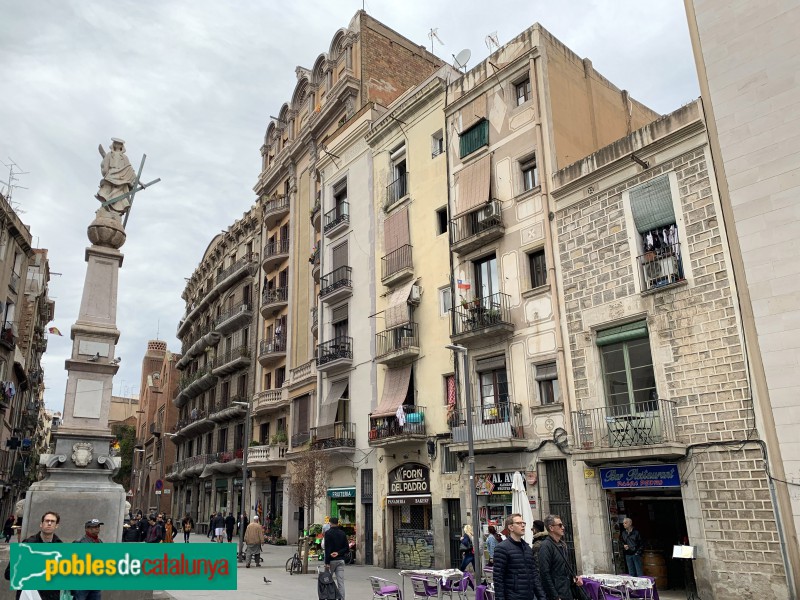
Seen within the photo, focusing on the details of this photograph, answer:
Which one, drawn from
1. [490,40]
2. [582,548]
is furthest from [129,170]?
[490,40]

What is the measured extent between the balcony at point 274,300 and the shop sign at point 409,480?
16.7 meters

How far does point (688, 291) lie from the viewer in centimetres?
1620

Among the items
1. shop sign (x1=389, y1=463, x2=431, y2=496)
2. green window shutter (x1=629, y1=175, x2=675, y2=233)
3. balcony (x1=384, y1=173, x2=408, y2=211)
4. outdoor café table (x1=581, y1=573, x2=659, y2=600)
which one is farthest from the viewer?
Answer: balcony (x1=384, y1=173, x2=408, y2=211)

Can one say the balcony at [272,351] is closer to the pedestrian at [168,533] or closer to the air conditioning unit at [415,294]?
the pedestrian at [168,533]

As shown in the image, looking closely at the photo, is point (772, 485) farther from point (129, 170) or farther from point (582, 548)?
point (129, 170)

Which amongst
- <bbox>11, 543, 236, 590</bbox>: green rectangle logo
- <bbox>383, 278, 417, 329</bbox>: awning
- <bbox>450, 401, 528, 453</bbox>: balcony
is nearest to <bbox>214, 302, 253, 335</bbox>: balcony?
<bbox>383, 278, 417, 329</bbox>: awning

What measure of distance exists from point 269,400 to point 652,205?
25.3 metres

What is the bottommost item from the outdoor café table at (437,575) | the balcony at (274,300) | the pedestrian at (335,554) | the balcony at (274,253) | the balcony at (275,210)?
the outdoor café table at (437,575)

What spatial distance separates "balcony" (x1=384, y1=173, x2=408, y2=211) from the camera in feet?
89.5

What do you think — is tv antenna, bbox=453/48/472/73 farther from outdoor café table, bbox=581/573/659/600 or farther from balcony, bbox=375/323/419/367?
outdoor café table, bbox=581/573/659/600

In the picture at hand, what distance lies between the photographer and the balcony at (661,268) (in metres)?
16.6

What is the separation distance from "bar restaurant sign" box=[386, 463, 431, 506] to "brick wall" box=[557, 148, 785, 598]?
7.16m

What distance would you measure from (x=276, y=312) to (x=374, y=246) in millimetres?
13489

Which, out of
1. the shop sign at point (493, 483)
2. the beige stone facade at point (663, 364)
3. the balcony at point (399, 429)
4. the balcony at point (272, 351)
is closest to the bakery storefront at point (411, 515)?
the balcony at point (399, 429)
